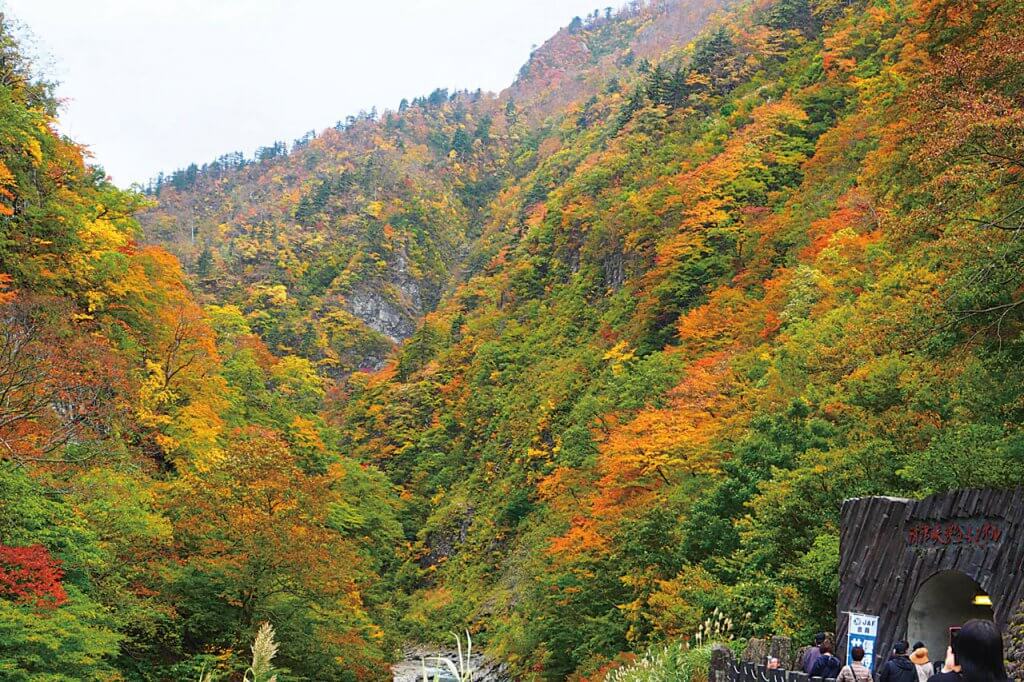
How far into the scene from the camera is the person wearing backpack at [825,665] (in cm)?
970

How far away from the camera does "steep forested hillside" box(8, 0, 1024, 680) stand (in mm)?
15773

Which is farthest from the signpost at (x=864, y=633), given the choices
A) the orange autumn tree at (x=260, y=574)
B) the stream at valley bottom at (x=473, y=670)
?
the stream at valley bottom at (x=473, y=670)

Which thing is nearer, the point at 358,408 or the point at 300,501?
the point at 300,501

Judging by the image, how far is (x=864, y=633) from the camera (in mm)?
12148

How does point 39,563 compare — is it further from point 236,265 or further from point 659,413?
point 236,265

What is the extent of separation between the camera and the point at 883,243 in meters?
25.9

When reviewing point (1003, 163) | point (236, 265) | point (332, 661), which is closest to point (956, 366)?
point (1003, 163)

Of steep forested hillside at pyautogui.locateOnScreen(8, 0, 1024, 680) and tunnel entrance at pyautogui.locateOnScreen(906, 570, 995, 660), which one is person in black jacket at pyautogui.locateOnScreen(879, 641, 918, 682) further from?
steep forested hillside at pyautogui.locateOnScreen(8, 0, 1024, 680)

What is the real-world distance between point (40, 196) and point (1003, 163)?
2715 cm

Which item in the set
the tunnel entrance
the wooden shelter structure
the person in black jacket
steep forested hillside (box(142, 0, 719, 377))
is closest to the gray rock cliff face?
steep forested hillside (box(142, 0, 719, 377))

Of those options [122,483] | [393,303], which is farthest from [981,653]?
[393,303]

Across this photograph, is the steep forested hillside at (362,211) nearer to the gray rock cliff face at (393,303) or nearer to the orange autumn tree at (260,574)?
the gray rock cliff face at (393,303)

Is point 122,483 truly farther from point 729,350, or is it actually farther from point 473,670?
point 729,350

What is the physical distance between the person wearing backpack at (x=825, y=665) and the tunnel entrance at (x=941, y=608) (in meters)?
2.75
